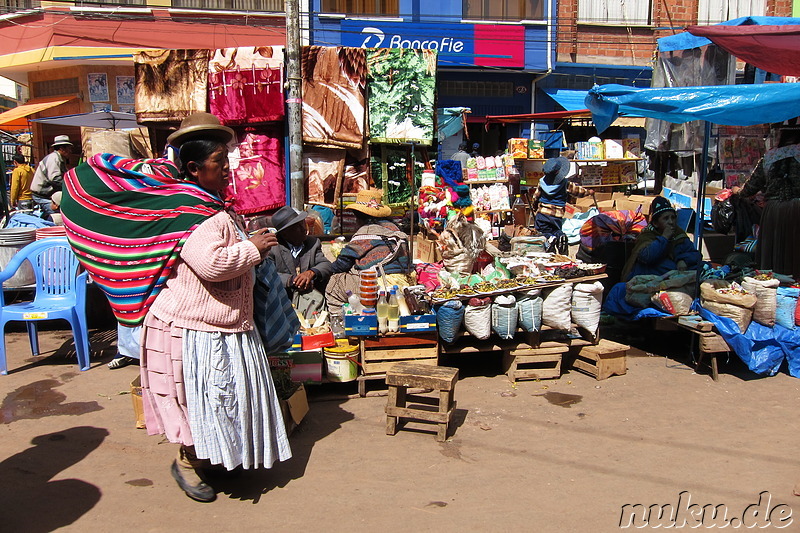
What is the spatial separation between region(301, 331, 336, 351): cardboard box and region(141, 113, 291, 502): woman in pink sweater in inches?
57.1

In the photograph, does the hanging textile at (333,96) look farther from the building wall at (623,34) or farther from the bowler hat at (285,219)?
the building wall at (623,34)

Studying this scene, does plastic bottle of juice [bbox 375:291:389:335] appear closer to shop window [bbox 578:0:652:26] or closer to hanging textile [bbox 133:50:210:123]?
hanging textile [bbox 133:50:210:123]

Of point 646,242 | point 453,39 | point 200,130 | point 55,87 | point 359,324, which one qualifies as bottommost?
point 359,324

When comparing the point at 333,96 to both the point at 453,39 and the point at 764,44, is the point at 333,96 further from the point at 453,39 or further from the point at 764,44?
the point at 453,39

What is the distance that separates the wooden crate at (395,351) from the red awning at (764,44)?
3775mm

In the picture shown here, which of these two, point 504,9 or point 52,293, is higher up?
point 504,9

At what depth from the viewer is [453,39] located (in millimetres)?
16031

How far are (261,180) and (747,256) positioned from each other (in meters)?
6.08

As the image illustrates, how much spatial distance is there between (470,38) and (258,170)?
9.95m

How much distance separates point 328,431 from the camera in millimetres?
4262

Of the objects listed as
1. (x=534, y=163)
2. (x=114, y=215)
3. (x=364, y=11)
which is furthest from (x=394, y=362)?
(x=364, y=11)

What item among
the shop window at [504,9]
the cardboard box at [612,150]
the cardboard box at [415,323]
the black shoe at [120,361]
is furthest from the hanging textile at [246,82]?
the shop window at [504,9]

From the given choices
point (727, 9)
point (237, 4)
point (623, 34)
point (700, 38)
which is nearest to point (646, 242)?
point (700, 38)

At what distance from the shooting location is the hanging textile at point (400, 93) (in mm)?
7992
